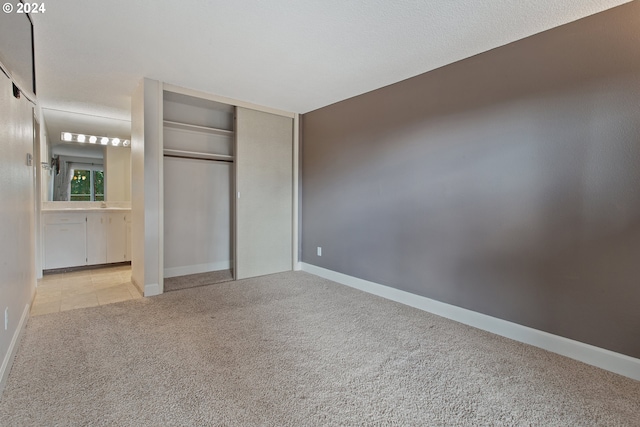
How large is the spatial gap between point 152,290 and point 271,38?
9.23 feet

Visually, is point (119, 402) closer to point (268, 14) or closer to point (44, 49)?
point (268, 14)

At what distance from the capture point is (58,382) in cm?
175

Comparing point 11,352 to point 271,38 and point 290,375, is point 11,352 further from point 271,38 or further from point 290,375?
point 271,38

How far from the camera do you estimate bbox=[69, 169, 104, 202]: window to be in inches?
190

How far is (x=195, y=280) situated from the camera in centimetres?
395

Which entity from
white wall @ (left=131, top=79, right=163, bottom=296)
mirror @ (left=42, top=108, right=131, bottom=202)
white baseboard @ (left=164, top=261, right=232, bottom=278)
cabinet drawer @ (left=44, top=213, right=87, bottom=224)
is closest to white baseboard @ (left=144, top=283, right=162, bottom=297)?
white wall @ (left=131, top=79, right=163, bottom=296)

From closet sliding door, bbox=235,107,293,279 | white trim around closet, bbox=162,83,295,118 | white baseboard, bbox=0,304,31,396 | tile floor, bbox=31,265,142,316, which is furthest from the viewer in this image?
closet sliding door, bbox=235,107,293,279

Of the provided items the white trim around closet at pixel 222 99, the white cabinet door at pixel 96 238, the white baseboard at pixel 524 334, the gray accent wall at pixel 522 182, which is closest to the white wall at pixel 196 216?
the white trim around closet at pixel 222 99

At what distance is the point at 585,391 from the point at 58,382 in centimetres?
303

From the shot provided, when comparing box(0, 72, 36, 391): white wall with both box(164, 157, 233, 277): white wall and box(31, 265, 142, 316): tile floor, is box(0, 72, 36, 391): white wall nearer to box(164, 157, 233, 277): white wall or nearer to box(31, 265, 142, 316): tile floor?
box(31, 265, 142, 316): tile floor

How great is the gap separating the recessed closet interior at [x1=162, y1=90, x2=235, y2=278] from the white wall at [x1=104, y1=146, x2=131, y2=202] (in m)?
1.63

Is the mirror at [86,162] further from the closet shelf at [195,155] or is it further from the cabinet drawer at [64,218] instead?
the closet shelf at [195,155]

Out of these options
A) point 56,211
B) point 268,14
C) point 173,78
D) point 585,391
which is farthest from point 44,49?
point 585,391

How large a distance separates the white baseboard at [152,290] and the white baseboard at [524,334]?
2344 millimetres
